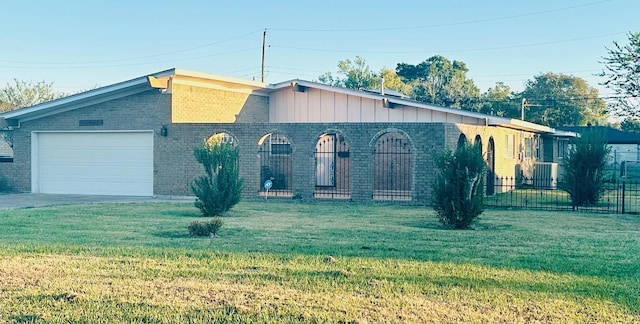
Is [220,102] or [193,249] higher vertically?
[220,102]

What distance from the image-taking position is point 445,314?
6445 mm

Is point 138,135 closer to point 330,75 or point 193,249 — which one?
point 193,249

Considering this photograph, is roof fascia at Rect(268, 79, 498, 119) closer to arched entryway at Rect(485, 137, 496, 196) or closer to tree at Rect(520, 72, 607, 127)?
arched entryway at Rect(485, 137, 496, 196)

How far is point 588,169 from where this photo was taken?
66.5 feet

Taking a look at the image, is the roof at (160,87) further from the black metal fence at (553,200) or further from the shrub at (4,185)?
the black metal fence at (553,200)

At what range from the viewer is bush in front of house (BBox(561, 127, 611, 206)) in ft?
66.1

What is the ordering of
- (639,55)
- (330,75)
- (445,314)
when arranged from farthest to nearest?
(330,75) → (639,55) → (445,314)

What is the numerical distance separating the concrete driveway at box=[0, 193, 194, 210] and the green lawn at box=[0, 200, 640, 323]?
5543 mm

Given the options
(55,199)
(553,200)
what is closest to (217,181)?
(55,199)

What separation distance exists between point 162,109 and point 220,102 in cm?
250

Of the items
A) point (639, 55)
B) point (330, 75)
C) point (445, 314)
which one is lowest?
point (445, 314)

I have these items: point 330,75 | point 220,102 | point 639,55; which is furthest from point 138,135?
point 330,75

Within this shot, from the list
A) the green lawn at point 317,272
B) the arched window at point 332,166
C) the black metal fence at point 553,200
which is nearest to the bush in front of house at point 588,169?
the black metal fence at point 553,200

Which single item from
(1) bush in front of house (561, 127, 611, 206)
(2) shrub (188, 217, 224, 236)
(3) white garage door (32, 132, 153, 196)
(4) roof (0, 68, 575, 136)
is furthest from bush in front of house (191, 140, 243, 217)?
(1) bush in front of house (561, 127, 611, 206)
